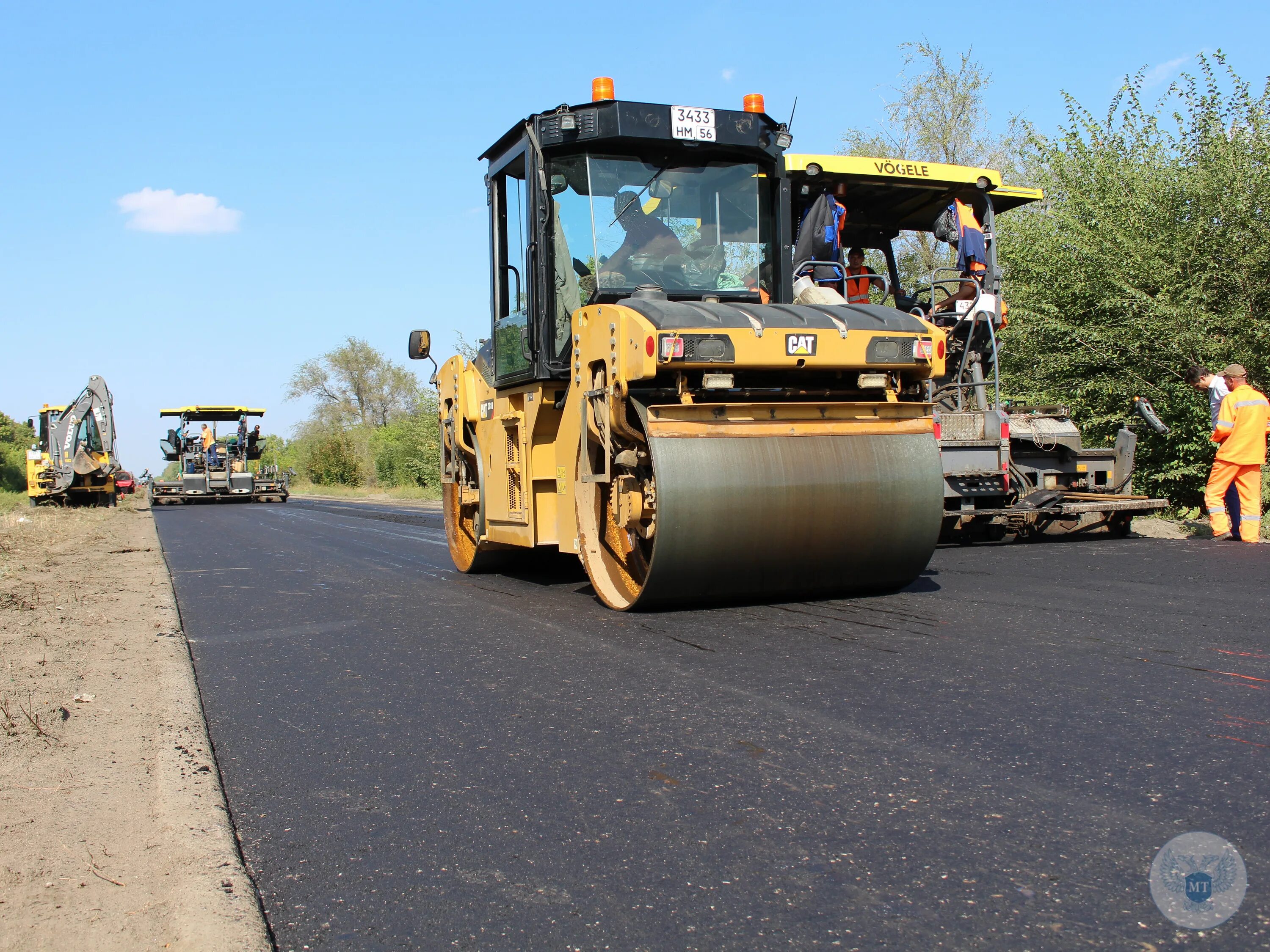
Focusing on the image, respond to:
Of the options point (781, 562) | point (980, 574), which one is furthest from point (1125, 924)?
point (980, 574)

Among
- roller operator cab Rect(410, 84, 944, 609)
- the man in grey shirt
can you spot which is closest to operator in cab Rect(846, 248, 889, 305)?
roller operator cab Rect(410, 84, 944, 609)

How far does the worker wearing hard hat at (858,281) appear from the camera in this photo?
941 centimetres

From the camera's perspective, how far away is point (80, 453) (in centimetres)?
2688

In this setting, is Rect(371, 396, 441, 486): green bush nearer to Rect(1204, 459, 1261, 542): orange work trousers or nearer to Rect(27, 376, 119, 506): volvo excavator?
Rect(27, 376, 119, 506): volvo excavator

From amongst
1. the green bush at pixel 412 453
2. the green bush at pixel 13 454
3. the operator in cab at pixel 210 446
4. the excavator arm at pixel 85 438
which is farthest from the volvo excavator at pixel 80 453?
the green bush at pixel 13 454

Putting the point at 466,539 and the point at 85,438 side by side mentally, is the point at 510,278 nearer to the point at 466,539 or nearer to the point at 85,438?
the point at 466,539

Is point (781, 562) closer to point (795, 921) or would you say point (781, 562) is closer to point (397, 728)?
point (397, 728)

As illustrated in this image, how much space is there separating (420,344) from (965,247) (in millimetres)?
4778

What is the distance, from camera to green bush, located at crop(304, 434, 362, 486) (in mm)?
50500

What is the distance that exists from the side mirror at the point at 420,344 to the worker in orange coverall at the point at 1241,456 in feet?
21.2

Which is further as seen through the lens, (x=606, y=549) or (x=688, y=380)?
(x=606, y=549)

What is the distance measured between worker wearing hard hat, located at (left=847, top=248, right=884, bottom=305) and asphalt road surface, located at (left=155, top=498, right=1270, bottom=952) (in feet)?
13.5

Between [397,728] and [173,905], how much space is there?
1366 millimetres

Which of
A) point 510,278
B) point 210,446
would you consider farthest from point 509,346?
point 210,446
